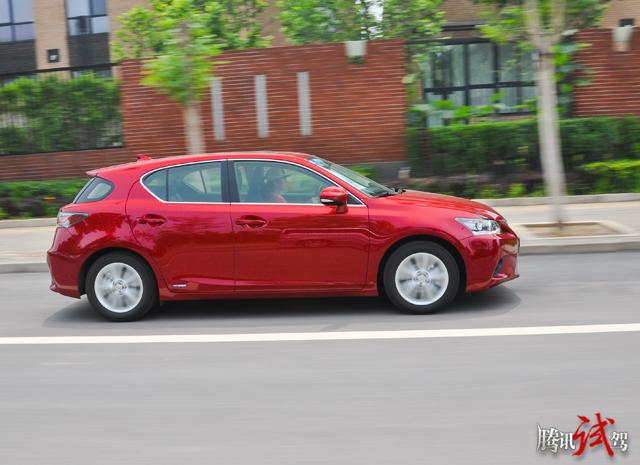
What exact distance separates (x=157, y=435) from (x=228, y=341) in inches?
85.0

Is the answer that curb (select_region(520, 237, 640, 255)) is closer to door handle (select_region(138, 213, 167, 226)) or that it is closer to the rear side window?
door handle (select_region(138, 213, 167, 226))

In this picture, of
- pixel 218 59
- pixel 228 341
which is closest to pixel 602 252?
pixel 228 341

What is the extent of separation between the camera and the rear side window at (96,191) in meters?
8.11

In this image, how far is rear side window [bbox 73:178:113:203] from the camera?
8109mm

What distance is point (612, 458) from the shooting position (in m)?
4.41

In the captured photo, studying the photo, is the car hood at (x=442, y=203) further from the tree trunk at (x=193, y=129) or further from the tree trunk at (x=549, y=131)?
the tree trunk at (x=193, y=129)

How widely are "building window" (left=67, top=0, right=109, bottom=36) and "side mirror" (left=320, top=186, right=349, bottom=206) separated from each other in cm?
2818

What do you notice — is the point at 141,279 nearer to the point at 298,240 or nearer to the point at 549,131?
the point at 298,240

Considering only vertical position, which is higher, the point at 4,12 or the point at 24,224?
the point at 4,12

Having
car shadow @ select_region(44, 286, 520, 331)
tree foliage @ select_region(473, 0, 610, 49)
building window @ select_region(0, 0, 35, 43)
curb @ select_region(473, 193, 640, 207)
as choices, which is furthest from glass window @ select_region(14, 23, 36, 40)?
car shadow @ select_region(44, 286, 520, 331)

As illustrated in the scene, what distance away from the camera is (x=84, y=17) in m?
33.9

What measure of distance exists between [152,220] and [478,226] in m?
2.79

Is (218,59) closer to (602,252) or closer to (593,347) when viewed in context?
(602,252)
